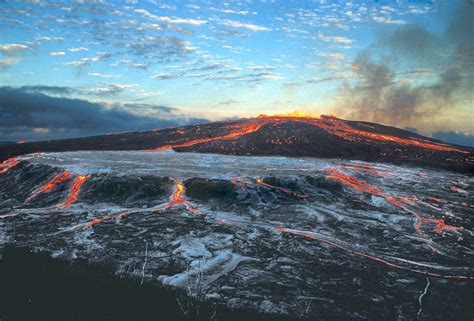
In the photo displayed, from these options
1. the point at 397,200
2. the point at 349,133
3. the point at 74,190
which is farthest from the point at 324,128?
the point at 74,190

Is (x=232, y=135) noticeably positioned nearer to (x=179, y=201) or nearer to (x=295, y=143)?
(x=295, y=143)

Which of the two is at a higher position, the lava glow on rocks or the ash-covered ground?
the lava glow on rocks

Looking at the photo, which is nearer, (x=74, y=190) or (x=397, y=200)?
(x=397, y=200)

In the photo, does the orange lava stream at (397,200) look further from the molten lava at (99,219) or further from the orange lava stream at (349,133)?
the orange lava stream at (349,133)

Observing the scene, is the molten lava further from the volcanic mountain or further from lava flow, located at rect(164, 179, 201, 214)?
the volcanic mountain

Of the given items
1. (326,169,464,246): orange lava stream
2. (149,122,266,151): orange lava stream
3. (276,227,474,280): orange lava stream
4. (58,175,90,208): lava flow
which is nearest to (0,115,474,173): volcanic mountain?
(149,122,266,151): orange lava stream

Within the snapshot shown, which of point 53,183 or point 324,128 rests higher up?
point 324,128
